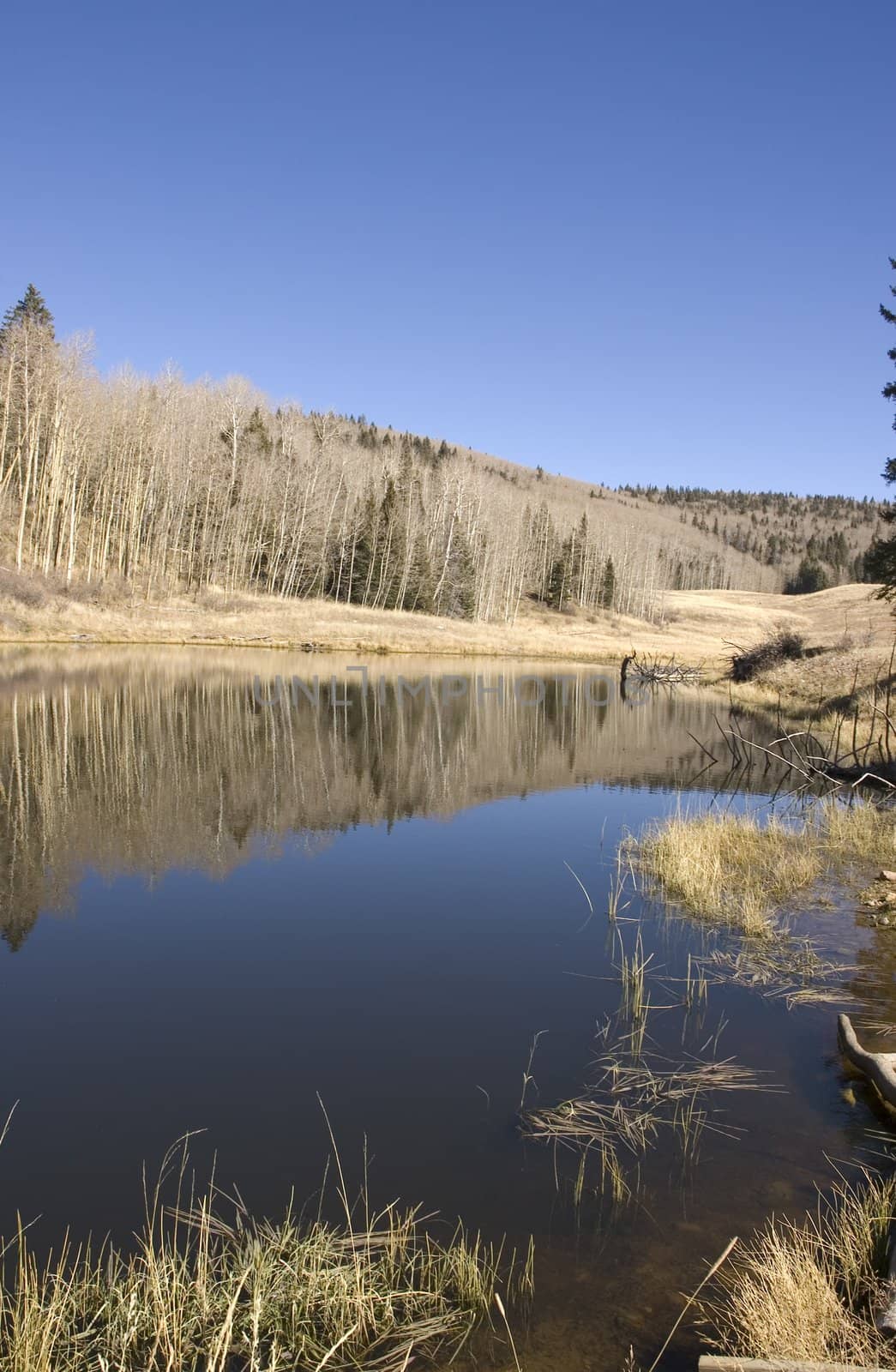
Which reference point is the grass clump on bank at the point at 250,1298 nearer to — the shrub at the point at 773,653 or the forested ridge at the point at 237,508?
the shrub at the point at 773,653

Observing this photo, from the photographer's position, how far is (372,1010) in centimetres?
766

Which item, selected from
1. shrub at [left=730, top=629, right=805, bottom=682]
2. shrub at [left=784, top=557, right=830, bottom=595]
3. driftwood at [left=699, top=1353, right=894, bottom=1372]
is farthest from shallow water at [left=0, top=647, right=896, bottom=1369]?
shrub at [left=784, top=557, right=830, bottom=595]

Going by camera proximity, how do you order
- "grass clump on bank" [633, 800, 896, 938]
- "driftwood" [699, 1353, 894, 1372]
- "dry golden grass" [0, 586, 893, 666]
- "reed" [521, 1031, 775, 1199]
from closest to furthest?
"driftwood" [699, 1353, 894, 1372]
"reed" [521, 1031, 775, 1199]
"grass clump on bank" [633, 800, 896, 938]
"dry golden grass" [0, 586, 893, 666]

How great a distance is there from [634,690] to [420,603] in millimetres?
30013

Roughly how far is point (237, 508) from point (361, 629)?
13.7 m

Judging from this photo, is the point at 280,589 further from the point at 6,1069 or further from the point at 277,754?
the point at 6,1069

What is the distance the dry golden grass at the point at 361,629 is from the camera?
44156mm

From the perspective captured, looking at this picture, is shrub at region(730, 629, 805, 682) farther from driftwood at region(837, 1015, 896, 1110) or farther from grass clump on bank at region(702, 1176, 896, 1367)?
grass clump on bank at region(702, 1176, 896, 1367)

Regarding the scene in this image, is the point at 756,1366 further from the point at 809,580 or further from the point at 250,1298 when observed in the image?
the point at 809,580

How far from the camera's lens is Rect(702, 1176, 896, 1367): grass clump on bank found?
146 inches

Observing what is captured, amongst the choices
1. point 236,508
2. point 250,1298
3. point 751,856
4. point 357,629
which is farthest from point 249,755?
point 236,508

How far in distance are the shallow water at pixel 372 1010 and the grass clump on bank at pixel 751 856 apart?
67cm

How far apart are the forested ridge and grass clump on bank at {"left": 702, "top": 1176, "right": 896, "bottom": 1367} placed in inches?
1823

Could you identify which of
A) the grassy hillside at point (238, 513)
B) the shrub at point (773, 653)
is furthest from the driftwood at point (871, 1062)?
the grassy hillside at point (238, 513)
